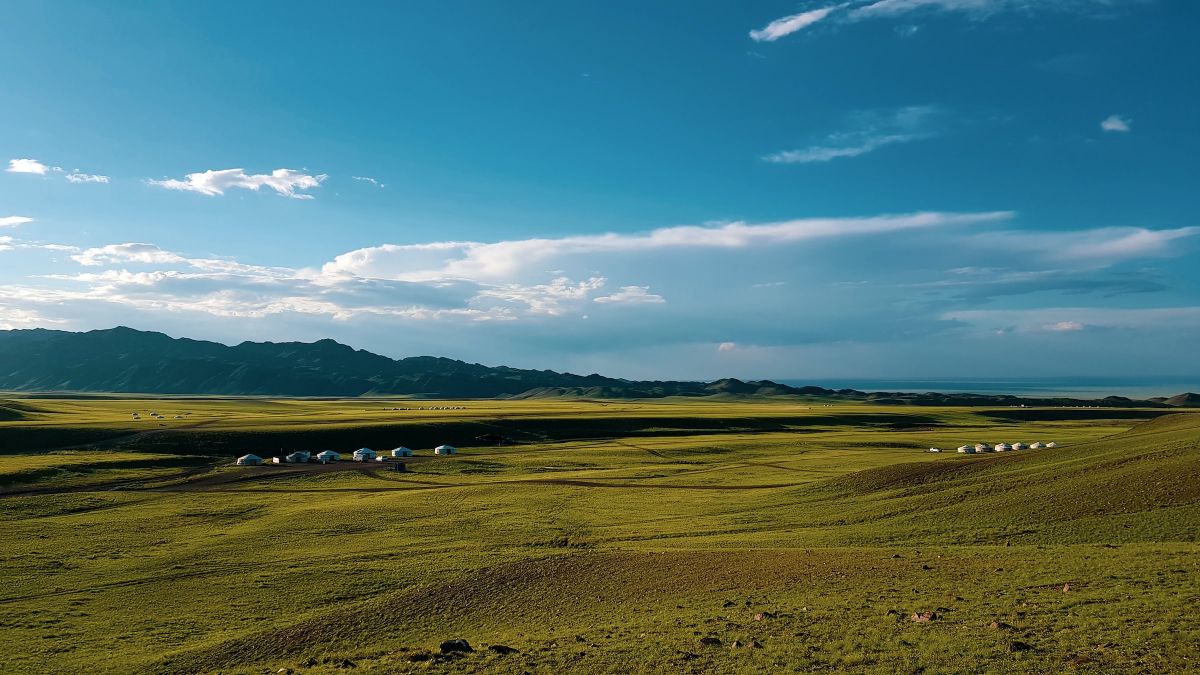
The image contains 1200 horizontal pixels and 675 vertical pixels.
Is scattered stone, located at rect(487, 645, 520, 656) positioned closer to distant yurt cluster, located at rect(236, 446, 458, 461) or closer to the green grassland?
the green grassland

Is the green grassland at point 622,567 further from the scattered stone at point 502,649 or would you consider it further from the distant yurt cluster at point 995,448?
the distant yurt cluster at point 995,448

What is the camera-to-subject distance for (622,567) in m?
42.2

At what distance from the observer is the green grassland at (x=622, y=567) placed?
26.8 m

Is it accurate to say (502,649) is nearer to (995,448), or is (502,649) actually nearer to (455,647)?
(455,647)

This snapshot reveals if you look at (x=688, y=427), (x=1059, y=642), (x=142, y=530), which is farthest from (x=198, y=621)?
(x=688, y=427)

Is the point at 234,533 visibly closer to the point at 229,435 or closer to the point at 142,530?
the point at 142,530

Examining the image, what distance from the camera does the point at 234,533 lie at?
189ft

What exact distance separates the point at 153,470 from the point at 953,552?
97.4 meters

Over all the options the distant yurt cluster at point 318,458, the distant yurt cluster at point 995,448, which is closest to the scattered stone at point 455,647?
the distant yurt cluster at point 318,458

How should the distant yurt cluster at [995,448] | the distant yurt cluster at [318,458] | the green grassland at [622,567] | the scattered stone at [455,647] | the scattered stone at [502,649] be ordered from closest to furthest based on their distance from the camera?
1. the green grassland at [622,567]
2. the scattered stone at [502,649]
3. the scattered stone at [455,647]
4. the distant yurt cluster at [318,458]
5. the distant yurt cluster at [995,448]

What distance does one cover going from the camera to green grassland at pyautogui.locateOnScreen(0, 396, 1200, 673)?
2681cm

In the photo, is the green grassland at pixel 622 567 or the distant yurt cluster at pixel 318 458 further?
the distant yurt cluster at pixel 318 458

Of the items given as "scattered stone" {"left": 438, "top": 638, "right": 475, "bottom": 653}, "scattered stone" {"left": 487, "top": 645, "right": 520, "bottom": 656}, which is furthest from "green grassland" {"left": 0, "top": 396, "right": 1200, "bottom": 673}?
"scattered stone" {"left": 438, "top": 638, "right": 475, "bottom": 653}

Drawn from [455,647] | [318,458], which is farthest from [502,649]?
[318,458]
